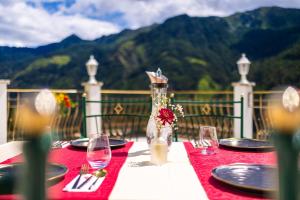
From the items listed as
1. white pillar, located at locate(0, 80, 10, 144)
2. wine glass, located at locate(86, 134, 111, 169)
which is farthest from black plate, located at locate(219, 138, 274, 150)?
white pillar, located at locate(0, 80, 10, 144)


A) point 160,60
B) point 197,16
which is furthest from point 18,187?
point 197,16

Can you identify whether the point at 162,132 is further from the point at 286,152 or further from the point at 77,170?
the point at 286,152

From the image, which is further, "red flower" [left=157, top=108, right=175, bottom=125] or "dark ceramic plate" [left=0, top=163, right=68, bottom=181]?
"red flower" [left=157, top=108, right=175, bottom=125]

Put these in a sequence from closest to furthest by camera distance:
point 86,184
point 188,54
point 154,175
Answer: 1. point 86,184
2. point 154,175
3. point 188,54

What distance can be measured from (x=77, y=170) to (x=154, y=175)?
0.97 ft

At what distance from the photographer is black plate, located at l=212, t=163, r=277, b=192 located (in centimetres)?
96

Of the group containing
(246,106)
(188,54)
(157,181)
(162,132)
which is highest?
(188,54)

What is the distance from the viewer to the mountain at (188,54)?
18.4 meters

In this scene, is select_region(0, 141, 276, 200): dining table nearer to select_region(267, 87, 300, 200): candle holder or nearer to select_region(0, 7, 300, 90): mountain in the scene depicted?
select_region(267, 87, 300, 200): candle holder

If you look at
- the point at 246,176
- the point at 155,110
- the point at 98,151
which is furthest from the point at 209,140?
the point at 98,151

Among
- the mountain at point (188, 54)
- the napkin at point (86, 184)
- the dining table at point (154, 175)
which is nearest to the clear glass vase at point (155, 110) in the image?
the dining table at point (154, 175)

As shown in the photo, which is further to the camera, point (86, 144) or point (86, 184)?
point (86, 144)

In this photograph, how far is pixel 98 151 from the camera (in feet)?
3.96

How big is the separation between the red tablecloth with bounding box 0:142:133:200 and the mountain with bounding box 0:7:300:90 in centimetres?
1532
